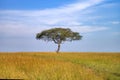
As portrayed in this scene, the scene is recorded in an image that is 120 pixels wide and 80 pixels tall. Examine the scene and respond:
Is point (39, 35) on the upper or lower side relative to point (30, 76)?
upper

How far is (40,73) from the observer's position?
14172 millimetres

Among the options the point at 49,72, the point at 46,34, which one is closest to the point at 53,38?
the point at 46,34

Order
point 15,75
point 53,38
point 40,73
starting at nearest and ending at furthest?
point 15,75 < point 40,73 < point 53,38

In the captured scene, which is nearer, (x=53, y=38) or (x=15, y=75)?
(x=15, y=75)

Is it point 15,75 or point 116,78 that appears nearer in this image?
point 15,75

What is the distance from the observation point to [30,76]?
44.3 feet

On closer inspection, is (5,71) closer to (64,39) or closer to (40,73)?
(40,73)

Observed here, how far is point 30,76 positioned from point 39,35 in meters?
50.9

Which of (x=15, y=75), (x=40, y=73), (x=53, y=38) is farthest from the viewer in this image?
(x=53, y=38)

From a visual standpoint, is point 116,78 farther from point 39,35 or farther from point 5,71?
point 39,35

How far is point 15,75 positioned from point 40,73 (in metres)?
1.43

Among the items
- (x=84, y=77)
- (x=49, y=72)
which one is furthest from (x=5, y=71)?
(x=84, y=77)

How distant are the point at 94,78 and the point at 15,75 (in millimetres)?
3504

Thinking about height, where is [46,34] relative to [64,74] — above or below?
above
